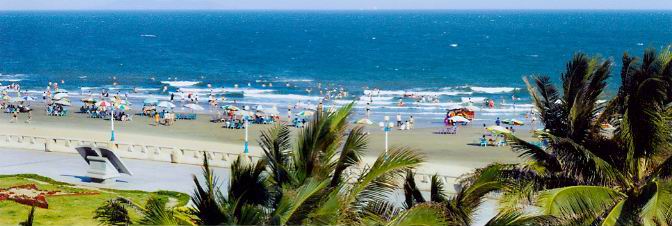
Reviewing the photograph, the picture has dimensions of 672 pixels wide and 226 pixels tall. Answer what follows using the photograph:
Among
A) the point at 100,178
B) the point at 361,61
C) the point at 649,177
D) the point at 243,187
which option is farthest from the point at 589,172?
the point at 361,61

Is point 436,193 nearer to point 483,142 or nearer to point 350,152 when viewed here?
point 350,152

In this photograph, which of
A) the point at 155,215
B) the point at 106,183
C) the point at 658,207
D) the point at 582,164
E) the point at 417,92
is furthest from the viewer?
the point at 417,92

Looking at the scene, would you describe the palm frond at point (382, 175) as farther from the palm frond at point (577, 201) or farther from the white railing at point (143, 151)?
the white railing at point (143, 151)

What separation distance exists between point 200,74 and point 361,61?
69.3 feet

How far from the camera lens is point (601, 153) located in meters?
12.2

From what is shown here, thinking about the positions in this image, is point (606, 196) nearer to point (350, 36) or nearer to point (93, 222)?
point (93, 222)

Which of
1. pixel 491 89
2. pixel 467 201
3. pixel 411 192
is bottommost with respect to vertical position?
pixel 491 89

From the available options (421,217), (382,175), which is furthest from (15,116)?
(421,217)

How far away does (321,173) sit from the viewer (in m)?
10.4

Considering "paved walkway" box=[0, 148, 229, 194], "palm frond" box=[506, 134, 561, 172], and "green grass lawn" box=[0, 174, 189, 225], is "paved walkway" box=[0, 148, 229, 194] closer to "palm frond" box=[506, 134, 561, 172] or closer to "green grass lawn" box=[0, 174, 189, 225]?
"green grass lawn" box=[0, 174, 189, 225]

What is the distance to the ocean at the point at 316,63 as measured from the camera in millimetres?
68000

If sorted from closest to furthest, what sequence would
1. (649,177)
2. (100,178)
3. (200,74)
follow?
(649,177), (100,178), (200,74)

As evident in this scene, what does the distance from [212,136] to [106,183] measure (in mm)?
18028

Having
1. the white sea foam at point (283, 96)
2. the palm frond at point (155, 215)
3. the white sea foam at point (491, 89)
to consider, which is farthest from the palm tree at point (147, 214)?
the white sea foam at point (491, 89)
